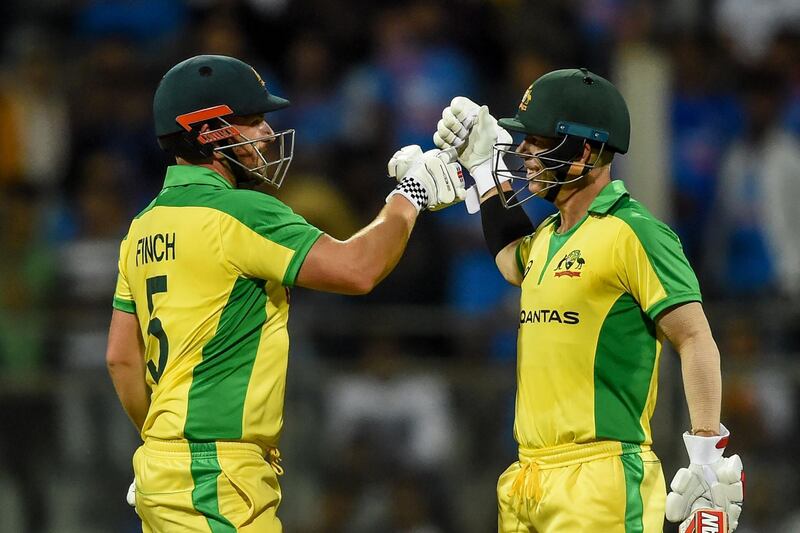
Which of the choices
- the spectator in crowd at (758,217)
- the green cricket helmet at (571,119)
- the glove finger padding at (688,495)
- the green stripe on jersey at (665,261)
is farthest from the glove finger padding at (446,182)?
the spectator in crowd at (758,217)

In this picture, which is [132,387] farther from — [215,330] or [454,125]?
[454,125]

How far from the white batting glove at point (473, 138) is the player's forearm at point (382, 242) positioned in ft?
1.50

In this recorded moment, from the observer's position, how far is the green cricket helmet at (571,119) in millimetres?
5098

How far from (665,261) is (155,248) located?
1.78m

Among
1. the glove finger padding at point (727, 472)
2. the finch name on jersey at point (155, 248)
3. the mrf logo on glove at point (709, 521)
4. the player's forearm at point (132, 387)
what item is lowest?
the mrf logo on glove at point (709, 521)

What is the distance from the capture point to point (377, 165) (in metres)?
9.94

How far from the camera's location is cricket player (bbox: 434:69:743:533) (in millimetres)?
4715

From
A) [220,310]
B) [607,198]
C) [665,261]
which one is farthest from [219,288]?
[665,261]

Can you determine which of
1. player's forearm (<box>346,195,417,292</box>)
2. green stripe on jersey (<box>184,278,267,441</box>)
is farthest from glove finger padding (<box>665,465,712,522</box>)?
green stripe on jersey (<box>184,278,267,441</box>)

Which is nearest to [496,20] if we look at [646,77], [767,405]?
[646,77]

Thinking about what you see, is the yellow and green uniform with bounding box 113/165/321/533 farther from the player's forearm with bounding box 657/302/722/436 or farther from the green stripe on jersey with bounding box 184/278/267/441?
the player's forearm with bounding box 657/302/722/436

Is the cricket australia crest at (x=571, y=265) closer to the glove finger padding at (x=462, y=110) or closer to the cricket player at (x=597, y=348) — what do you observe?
the cricket player at (x=597, y=348)

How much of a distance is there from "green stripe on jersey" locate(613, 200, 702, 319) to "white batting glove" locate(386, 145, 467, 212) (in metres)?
0.78

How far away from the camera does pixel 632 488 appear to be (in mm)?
4840
